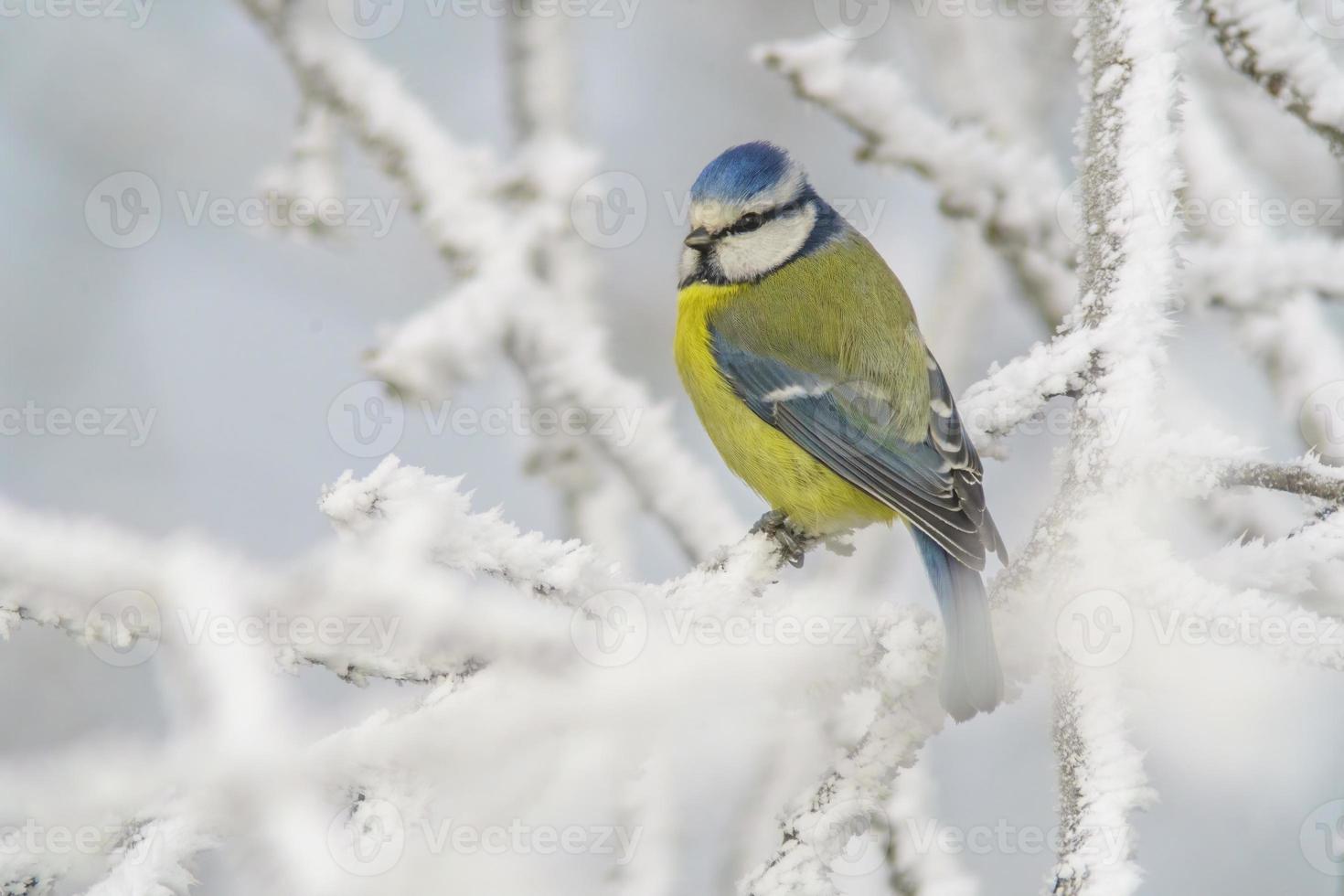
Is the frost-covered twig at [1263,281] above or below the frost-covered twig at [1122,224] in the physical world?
below

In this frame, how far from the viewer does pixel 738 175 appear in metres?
2.60

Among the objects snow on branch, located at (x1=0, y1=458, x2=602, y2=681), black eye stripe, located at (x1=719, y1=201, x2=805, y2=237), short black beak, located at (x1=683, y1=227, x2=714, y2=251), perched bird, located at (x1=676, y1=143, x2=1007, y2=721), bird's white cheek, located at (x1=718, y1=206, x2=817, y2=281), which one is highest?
snow on branch, located at (x1=0, y1=458, x2=602, y2=681)

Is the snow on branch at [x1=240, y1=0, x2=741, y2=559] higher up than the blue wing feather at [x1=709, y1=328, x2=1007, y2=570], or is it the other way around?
the snow on branch at [x1=240, y1=0, x2=741, y2=559]

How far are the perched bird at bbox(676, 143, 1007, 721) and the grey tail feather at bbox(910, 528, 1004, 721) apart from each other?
24mm

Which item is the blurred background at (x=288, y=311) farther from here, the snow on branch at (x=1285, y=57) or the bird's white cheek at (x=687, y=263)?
the snow on branch at (x=1285, y=57)

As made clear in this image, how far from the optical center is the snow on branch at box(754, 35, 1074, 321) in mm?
2041

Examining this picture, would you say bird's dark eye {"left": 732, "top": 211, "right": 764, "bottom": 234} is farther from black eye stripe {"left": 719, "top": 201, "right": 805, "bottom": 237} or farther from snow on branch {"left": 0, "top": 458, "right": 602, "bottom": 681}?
snow on branch {"left": 0, "top": 458, "right": 602, "bottom": 681}

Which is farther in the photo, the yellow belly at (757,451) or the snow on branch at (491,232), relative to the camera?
the yellow belly at (757,451)

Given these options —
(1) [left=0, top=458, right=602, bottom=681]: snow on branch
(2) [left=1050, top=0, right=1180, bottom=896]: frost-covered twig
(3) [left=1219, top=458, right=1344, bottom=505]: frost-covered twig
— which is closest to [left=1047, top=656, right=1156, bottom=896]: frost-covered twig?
(2) [left=1050, top=0, right=1180, bottom=896]: frost-covered twig

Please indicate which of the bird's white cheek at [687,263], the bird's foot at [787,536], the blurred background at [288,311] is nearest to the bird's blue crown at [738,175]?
the bird's white cheek at [687,263]

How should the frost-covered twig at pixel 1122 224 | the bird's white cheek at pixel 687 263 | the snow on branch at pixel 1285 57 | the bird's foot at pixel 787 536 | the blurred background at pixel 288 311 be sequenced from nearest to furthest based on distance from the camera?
the frost-covered twig at pixel 1122 224 < the snow on branch at pixel 1285 57 < the bird's foot at pixel 787 536 < the bird's white cheek at pixel 687 263 < the blurred background at pixel 288 311

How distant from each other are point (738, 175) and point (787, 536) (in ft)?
2.71

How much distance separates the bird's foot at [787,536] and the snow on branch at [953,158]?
0.71 metres

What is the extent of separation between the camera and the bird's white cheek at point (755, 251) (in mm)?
2676
